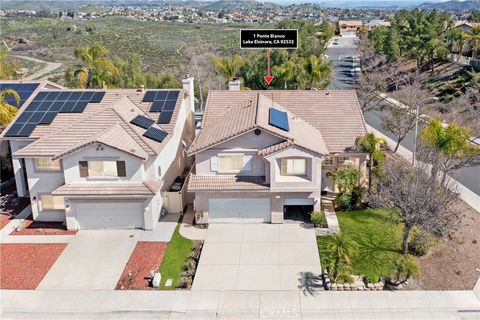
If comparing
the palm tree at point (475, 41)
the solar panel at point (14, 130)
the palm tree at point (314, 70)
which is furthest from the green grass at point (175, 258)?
the palm tree at point (475, 41)

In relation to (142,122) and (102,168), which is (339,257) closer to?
(102,168)

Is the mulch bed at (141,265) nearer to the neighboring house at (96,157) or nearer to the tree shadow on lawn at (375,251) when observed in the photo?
the neighboring house at (96,157)

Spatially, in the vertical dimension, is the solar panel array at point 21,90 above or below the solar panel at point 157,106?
above

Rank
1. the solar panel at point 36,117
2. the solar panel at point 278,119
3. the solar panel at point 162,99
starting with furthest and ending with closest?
the solar panel at point 162,99, the solar panel at point 36,117, the solar panel at point 278,119

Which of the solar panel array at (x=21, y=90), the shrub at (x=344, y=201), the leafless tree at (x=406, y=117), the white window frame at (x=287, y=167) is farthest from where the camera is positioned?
the leafless tree at (x=406, y=117)

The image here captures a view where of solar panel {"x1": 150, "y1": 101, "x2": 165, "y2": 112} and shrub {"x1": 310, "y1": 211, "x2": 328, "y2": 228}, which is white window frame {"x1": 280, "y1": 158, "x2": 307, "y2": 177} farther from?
solar panel {"x1": 150, "y1": 101, "x2": 165, "y2": 112}

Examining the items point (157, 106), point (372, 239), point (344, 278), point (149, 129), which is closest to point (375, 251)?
point (372, 239)
